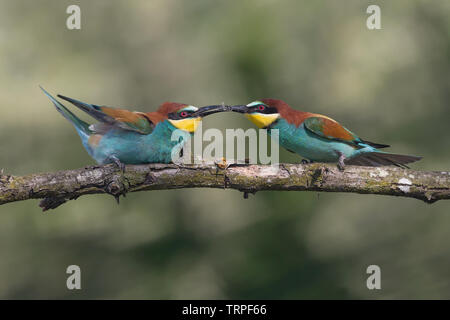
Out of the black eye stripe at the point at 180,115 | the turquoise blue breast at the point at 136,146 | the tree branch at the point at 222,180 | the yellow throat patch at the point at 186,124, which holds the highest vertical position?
the black eye stripe at the point at 180,115

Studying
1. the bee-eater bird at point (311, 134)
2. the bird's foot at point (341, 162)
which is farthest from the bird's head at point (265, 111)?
the bird's foot at point (341, 162)

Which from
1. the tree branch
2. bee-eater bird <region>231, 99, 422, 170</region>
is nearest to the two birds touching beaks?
bee-eater bird <region>231, 99, 422, 170</region>

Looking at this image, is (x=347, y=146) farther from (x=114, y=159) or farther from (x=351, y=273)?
(x=114, y=159)

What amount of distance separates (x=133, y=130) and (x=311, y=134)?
4.75ft

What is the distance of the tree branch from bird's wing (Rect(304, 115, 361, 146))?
17.8 inches

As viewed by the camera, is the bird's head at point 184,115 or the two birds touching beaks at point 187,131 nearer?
the two birds touching beaks at point 187,131

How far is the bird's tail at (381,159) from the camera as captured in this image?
168 inches

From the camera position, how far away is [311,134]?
4.43 meters

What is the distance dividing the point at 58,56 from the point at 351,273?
4372mm

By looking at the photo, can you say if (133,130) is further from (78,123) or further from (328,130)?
(328,130)

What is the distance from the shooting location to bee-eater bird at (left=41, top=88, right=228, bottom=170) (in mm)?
4129

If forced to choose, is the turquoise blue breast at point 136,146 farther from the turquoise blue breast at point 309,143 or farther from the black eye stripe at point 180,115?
the turquoise blue breast at point 309,143

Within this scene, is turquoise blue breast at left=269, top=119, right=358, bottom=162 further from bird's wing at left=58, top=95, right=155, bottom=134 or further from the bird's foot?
bird's wing at left=58, top=95, right=155, bottom=134

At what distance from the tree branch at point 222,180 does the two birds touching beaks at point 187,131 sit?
0.28 meters
